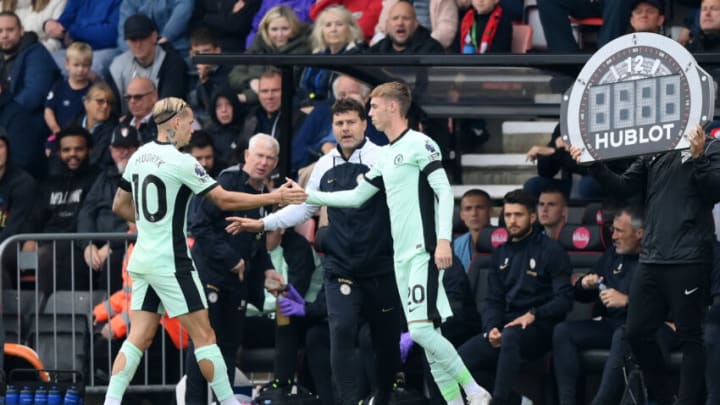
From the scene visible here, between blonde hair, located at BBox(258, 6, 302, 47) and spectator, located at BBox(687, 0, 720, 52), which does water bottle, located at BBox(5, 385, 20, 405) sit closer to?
blonde hair, located at BBox(258, 6, 302, 47)

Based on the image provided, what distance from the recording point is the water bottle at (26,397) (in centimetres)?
1359

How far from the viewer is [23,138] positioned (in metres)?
17.6

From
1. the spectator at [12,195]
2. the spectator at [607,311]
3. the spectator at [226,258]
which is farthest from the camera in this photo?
the spectator at [12,195]

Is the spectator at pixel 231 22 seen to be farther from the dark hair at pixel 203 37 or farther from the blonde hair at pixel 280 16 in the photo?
the blonde hair at pixel 280 16

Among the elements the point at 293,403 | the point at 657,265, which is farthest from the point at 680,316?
the point at 293,403

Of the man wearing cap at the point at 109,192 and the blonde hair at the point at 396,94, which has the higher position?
the blonde hair at the point at 396,94

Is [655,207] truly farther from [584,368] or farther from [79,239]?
[79,239]

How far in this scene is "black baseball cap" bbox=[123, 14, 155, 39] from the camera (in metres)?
17.6

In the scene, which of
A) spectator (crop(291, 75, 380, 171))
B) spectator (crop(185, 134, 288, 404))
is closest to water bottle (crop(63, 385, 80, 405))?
spectator (crop(185, 134, 288, 404))

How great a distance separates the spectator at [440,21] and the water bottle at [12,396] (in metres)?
4.79

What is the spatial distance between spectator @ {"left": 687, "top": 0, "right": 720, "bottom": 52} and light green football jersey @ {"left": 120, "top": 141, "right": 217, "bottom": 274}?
4.50 m

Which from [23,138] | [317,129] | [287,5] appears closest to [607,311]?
[317,129]

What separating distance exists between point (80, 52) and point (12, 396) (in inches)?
202

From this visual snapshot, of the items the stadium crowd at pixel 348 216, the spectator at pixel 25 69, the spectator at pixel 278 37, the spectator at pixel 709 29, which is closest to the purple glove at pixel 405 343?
the stadium crowd at pixel 348 216
